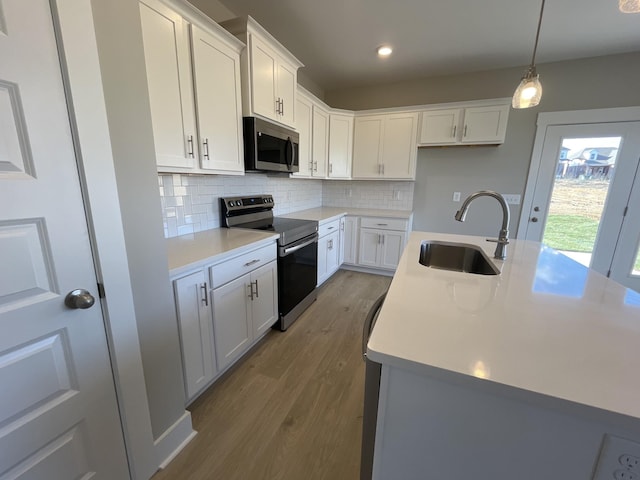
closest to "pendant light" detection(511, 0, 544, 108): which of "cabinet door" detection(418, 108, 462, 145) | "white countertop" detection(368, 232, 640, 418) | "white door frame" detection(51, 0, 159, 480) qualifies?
"white countertop" detection(368, 232, 640, 418)

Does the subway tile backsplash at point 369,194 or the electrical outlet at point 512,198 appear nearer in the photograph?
the electrical outlet at point 512,198

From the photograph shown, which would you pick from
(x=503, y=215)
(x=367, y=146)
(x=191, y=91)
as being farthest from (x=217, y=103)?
(x=367, y=146)

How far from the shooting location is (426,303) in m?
0.88

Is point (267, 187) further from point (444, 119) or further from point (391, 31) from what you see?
point (444, 119)

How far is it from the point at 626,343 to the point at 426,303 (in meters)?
0.48

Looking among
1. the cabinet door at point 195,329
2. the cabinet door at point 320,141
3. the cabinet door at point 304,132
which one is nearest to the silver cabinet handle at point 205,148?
the cabinet door at point 195,329

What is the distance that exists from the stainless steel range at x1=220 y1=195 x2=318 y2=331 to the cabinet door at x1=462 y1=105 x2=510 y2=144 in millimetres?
2182

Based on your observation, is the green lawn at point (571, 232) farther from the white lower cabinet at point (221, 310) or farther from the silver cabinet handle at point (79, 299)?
the silver cabinet handle at point (79, 299)

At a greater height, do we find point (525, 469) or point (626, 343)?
point (626, 343)

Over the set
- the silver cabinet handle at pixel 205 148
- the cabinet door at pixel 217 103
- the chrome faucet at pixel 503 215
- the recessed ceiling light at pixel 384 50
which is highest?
the recessed ceiling light at pixel 384 50

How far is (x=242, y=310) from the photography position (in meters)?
1.79

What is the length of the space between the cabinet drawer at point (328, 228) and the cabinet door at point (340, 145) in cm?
66

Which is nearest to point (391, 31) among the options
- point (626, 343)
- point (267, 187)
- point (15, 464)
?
point (267, 187)

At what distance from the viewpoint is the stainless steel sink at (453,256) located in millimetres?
1680
